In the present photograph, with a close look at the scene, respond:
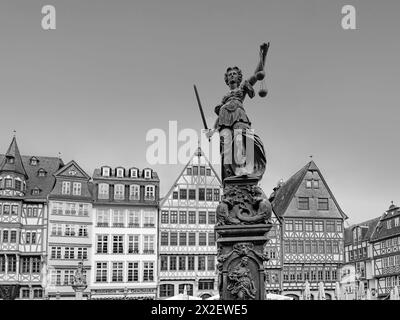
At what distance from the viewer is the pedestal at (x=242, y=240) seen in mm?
8766

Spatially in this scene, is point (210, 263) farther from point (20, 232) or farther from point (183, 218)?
point (20, 232)

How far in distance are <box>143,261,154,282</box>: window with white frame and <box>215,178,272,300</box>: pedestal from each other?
39903 mm

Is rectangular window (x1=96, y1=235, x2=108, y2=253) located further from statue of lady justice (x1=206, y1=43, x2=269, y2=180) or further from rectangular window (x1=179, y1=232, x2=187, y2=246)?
statue of lady justice (x1=206, y1=43, x2=269, y2=180)

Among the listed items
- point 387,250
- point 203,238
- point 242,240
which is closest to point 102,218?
point 203,238

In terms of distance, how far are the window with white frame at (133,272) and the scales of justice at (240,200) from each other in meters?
39.6

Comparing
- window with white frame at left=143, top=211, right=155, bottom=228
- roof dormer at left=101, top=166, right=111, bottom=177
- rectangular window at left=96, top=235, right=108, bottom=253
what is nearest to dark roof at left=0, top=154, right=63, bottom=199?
roof dormer at left=101, top=166, right=111, bottom=177

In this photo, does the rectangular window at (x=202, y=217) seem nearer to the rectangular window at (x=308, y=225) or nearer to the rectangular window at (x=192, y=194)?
the rectangular window at (x=192, y=194)

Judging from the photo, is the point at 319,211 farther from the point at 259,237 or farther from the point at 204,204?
the point at 259,237

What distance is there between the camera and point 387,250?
55656 mm

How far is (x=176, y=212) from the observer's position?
48469 mm

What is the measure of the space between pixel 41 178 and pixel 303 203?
23707mm
